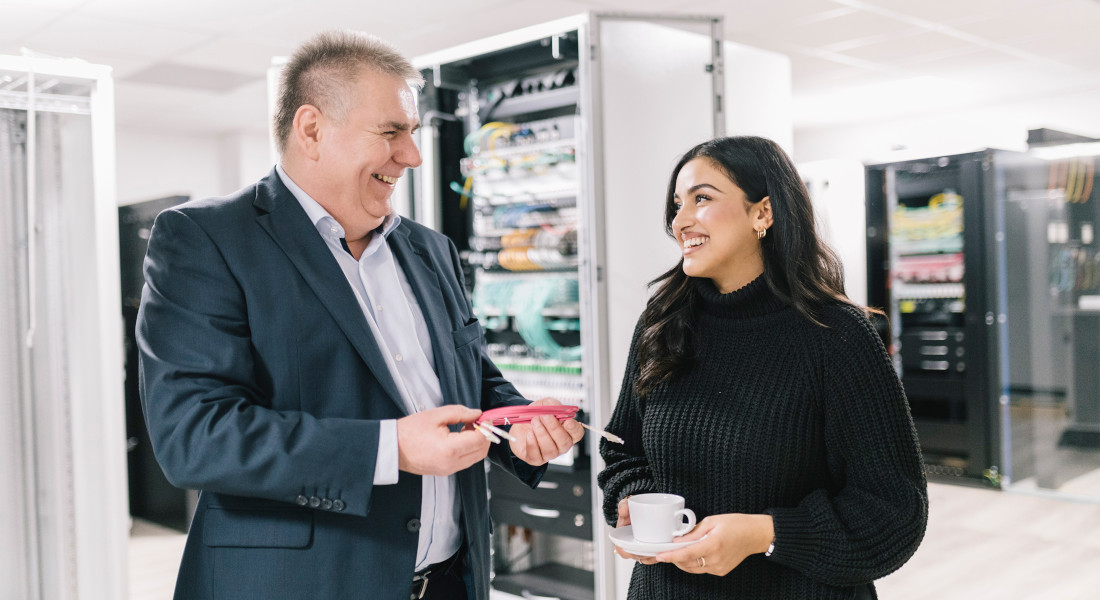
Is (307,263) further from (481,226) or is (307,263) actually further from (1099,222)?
(1099,222)

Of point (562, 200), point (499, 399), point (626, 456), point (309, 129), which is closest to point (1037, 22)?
point (562, 200)

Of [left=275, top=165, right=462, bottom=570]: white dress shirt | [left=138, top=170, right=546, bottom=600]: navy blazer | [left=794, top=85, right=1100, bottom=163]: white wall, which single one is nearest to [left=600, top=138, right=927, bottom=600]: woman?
[left=275, top=165, right=462, bottom=570]: white dress shirt

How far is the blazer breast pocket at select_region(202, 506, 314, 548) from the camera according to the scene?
4.39ft

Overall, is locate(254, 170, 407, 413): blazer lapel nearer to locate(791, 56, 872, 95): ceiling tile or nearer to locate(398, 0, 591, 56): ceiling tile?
locate(398, 0, 591, 56): ceiling tile

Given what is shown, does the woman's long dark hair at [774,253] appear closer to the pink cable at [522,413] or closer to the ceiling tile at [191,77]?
the pink cable at [522,413]

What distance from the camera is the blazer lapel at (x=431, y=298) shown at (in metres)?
1.57

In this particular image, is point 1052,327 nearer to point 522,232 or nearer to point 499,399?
point 522,232

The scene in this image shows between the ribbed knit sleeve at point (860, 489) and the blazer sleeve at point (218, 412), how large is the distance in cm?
72

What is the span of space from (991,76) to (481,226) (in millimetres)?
5840

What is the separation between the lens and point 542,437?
1485 mm

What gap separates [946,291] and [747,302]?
16.7ft

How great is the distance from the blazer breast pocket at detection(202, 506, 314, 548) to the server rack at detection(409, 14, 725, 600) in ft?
5.36

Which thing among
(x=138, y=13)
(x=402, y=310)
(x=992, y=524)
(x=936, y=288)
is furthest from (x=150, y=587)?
(x=936, y=288)

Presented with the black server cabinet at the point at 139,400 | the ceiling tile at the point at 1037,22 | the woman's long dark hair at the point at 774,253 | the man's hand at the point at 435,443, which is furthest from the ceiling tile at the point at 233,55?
the man's hand at the point at 435,443
